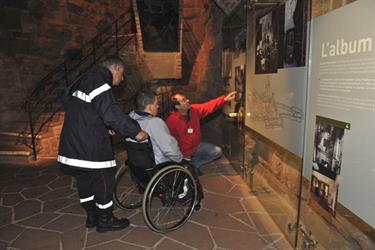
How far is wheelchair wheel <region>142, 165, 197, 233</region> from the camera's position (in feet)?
9.43

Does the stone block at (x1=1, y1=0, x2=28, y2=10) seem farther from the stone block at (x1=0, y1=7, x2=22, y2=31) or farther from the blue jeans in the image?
the blue jeans

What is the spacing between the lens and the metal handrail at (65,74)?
6.91 m

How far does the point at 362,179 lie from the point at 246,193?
7.93ft

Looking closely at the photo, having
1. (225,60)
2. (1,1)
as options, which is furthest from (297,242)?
(1,1)

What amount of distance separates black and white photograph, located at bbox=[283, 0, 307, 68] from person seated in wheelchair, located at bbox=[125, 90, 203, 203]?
1331 mm

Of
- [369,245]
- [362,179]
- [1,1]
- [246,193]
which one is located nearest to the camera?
[362,179]

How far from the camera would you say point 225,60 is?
17.6 feet

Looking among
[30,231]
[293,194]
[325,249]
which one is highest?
[293,194]

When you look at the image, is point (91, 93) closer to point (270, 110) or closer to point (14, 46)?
point (270, 110)

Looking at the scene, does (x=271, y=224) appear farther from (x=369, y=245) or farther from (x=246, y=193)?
(x=369, y=245)

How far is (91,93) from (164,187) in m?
1.16

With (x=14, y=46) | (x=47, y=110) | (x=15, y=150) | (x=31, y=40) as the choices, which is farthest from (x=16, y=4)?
(x=15, y=150)

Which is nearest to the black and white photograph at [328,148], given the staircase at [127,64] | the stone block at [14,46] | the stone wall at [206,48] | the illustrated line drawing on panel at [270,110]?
the illustrated line drawing on panel at [270,110]

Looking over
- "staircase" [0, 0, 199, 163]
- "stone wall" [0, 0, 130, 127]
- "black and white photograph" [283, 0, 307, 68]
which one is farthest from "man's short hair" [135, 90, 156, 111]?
"stone wall" [0, 0, 130, 127]
